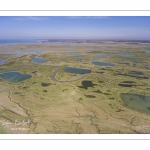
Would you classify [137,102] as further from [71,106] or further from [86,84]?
[71,106]

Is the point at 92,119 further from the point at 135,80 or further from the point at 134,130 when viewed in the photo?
the point at 135,80

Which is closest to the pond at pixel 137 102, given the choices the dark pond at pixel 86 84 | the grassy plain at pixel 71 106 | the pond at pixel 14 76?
the grassy plain at pixel 71 106

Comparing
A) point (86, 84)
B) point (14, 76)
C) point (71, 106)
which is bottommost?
point (71, 106)

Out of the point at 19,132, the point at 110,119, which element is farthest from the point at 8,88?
the point at 110,119

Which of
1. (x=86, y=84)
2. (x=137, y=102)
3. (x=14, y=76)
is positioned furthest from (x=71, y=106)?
(x=14, y=76)

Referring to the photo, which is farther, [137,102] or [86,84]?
[86,84]

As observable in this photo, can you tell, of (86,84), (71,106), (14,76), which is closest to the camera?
(71,106)

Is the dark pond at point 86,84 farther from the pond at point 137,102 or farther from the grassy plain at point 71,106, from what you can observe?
the pond at point 137,102
